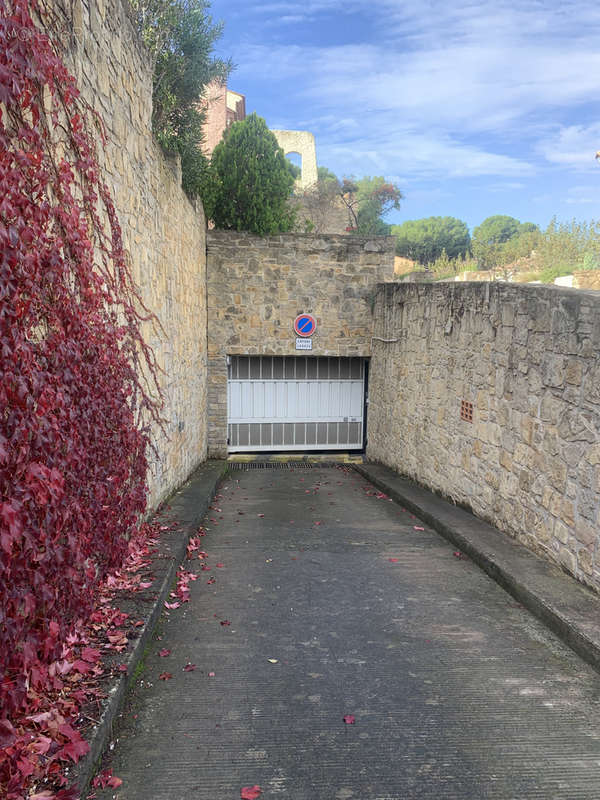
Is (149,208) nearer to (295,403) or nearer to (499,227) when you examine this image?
(295,403)

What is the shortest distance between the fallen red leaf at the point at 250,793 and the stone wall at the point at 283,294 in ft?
29.9

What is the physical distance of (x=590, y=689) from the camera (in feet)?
9.93

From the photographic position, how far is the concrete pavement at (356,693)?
7.69 feet

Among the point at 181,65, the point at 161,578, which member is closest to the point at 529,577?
the point at 161,578

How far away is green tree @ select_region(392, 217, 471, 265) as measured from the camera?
129 feet

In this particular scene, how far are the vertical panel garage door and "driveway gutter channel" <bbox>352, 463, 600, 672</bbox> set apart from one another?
17.0ft

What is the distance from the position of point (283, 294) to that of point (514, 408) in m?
6.59

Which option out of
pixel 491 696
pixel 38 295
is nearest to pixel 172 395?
pixel 38 295

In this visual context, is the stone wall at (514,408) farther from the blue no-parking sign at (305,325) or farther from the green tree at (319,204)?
the green tree at (319,204)

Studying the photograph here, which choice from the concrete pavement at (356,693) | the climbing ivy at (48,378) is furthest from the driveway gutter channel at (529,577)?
the climbing ivy at (48,378)

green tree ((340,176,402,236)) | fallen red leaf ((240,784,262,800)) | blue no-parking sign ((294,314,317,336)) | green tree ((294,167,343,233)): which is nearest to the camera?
fallen red leaf ((240,784,262,800))

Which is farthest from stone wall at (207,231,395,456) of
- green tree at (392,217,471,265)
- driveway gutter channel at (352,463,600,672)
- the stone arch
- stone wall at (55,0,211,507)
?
green tree at (392,217,471,265)

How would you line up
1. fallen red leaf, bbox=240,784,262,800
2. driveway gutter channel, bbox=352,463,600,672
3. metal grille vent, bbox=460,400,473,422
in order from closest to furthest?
fallen red leaf, bbox=240,784,262,800 → driveway gutter channel, bbox=352,463,600,672 → metal grille vent, bbox=460,400,473,422

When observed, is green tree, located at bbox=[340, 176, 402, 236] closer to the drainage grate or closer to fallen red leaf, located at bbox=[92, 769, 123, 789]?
the drainage grate
